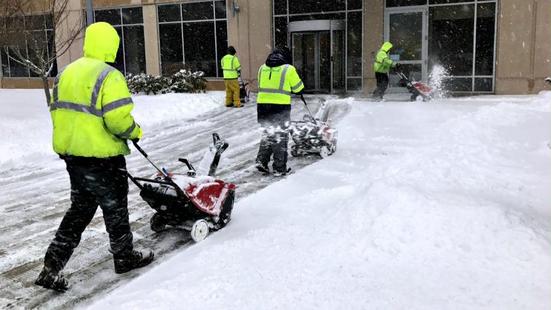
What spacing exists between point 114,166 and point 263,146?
4.19 m

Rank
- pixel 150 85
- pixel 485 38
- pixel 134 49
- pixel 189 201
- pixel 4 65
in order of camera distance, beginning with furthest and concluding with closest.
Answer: pixel 4 65 → pixel 134 49 → pixel 150 85 → pixel 485 38 → pixel 189 201

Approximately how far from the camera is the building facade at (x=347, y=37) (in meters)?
17.4

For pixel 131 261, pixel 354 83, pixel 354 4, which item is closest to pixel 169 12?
pixel 354 4

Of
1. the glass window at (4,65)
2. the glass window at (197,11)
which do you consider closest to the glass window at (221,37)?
the glass window at (197,11)

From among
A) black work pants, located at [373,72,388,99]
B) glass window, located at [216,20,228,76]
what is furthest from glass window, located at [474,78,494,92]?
glass window, located at [216,20,228,76]

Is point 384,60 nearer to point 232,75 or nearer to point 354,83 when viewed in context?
point 354,83

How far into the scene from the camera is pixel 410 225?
5.13 metres

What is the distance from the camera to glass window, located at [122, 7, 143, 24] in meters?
23.6

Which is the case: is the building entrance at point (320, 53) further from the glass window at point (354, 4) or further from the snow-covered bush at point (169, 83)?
the snow-covered bush at point (169, 83)

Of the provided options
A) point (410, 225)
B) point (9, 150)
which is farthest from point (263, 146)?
point (9, 150)

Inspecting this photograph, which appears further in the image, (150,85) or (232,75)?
(150,85)

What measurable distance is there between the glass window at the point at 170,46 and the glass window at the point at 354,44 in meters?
7.14

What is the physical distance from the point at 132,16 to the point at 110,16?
4.21 ft

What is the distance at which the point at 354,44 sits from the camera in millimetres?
19938
